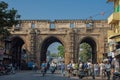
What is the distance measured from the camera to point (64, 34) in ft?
236

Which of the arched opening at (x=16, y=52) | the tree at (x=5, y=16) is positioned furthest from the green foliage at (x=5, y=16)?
the arched opening at (x=16, y=52)

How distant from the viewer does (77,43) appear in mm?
71750

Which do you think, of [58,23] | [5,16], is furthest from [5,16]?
[58,23]

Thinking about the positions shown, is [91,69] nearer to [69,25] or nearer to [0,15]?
[0,15]

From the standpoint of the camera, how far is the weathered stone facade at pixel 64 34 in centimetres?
7112

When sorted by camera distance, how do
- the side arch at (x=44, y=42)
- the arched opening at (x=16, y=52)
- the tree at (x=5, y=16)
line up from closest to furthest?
the tree at (x=5, y=16) < the side arch at (x=44, y=42) < the arched opening at (x=16, y=52)

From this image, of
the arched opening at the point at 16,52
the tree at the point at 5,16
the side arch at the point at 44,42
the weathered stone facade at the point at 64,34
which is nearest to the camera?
the tree at the point at 5,16

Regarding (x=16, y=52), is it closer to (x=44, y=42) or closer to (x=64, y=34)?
(x=44, y=42)

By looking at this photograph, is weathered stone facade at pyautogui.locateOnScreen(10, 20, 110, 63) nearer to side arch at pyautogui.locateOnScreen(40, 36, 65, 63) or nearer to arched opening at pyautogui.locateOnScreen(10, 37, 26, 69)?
side arch at pyautogui.locateOnScreen(40, 36, 65, 63)

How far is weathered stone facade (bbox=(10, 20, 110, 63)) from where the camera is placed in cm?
7112

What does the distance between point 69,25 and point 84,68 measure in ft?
105

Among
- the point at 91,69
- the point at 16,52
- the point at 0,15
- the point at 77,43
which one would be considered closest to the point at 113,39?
the point at 91,69

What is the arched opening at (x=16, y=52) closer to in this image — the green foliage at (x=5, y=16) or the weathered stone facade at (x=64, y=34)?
the weathered stone facade at (x=64, y=34)

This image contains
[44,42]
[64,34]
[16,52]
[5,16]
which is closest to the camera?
[5,16]
